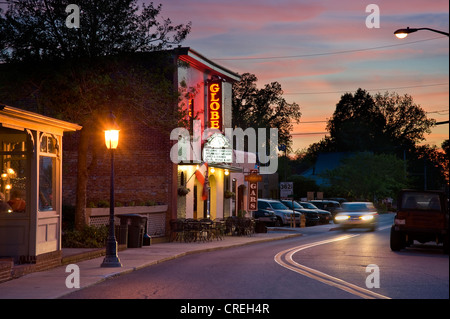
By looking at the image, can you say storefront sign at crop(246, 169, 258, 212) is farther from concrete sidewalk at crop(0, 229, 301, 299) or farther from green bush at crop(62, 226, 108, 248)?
green bush at crop(62, 226, 108, 248)

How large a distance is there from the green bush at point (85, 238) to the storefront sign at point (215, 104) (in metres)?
11.6

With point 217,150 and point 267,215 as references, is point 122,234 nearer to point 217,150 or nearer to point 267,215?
point 217,150

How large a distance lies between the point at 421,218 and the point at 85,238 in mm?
11172

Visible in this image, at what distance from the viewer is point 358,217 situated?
127ft

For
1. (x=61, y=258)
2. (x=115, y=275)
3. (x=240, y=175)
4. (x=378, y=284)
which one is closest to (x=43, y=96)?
(x=61, y=258)

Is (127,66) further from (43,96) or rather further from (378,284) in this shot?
(378,284)

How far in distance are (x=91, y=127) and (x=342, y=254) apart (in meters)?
10.1

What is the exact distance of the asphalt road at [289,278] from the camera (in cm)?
1245

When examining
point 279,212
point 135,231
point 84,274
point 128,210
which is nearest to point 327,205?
point 279,212

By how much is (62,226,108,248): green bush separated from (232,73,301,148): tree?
5437 cm

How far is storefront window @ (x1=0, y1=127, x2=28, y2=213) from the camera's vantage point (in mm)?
17422

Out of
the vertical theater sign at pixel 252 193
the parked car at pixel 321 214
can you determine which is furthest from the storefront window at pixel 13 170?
the parked car at pixel 321 214
